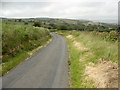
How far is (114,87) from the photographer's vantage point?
5.24 m

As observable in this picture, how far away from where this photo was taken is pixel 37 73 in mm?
7863

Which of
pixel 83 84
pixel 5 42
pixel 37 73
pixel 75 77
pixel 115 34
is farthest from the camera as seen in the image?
pixel 115 34

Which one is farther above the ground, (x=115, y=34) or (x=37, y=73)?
(x=115, y=34)


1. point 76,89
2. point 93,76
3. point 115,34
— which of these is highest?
point 115,34

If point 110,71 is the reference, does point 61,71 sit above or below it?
below

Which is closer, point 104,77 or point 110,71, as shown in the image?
point 104,77

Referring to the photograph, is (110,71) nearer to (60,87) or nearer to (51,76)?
(60,87)

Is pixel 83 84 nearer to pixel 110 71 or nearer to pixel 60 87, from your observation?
pixel 60 87

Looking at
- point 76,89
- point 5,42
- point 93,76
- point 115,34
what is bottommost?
point 76,89

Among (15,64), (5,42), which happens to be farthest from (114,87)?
(5,42)

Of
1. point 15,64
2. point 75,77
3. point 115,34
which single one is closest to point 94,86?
point 75,77

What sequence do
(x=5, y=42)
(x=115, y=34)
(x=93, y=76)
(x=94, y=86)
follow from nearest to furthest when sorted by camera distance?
Result: 1. (x=94, y=86)
2. (x=93, y=76)
3. (x=5, y=42)
4. (x=115, y=34)

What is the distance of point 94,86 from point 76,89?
3.44ft

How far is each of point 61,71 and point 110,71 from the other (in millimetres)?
3645
